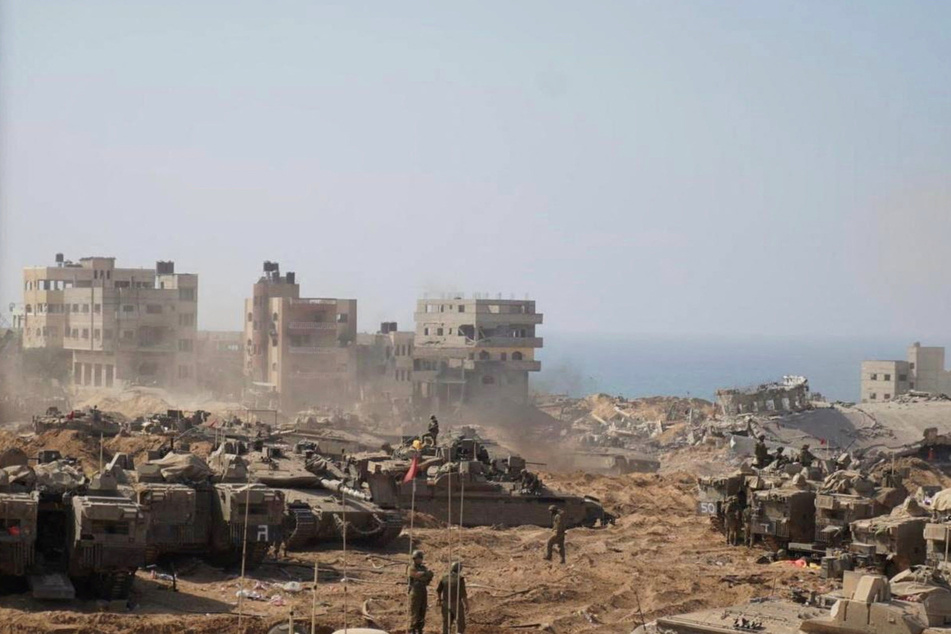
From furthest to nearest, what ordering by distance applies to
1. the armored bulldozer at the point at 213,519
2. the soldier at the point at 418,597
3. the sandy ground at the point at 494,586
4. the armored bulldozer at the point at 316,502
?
the armored bulldozer at the point at 316,502 < the armored bulldozer at the point at 213,519 < the sandy ground at the point at 494,586 < the soldier at the point at 418,597

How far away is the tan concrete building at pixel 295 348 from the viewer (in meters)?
91.5

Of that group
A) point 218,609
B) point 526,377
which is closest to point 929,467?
point 218,609

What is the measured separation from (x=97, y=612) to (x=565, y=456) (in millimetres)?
43916

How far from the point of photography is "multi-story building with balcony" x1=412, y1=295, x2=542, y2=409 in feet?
300

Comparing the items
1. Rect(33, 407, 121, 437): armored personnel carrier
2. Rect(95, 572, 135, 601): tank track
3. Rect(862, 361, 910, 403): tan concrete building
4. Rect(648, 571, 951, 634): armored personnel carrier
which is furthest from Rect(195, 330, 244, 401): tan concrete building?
Rect(648, 571, 951, 634): armored personnel carrier

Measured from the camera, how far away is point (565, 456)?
212ft

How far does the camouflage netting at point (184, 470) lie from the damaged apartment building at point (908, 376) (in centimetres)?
6707

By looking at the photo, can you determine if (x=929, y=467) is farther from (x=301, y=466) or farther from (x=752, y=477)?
(x=301, y=466)

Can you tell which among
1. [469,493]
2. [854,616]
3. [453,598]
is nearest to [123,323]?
[469,493]

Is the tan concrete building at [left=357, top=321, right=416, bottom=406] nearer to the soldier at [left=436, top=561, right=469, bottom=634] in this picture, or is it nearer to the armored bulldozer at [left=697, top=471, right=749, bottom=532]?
the armored bulldozer at [left=697, top=471, right=749, bottom=532]

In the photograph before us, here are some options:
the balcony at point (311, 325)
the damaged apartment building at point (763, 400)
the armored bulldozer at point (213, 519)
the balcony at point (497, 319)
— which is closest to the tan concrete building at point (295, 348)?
the balcony at point (311, 325)

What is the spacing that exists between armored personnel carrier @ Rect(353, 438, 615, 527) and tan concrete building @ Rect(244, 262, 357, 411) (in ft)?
177

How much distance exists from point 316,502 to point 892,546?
33.4ft

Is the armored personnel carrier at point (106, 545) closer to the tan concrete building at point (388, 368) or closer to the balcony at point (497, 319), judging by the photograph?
the tan concrete building at point (388, 368)
